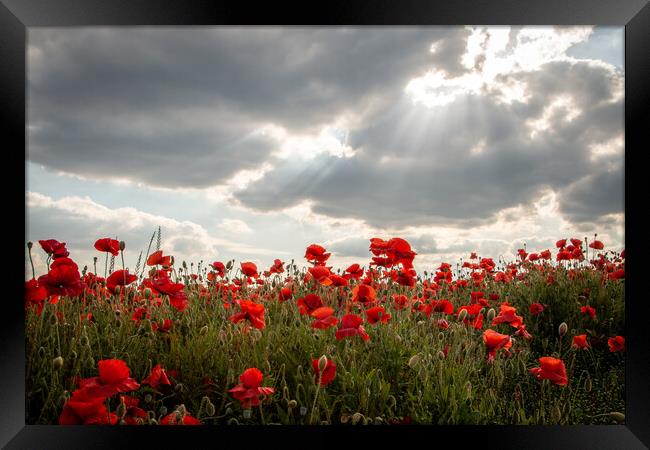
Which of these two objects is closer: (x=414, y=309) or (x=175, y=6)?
(x=175, y=6)

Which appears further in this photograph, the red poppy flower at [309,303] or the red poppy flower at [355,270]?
the red poppy flower at [355,270]

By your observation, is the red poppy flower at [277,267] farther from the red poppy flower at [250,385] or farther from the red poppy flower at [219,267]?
the red poppy flower at [250,385]

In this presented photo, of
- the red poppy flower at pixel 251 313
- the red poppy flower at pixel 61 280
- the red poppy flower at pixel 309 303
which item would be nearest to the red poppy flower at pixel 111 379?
the red poppy flower at pixel 251 313

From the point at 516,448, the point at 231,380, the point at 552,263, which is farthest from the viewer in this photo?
the point at 552,263

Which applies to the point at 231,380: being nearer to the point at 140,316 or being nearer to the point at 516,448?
the point at 140,316

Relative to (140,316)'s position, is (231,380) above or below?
below

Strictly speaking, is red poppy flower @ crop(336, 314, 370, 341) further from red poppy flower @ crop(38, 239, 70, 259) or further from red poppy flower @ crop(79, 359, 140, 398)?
red poppy flower @ crop(38, 239, 70, 259)

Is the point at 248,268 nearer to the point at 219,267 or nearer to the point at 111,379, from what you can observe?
the point at 219,267

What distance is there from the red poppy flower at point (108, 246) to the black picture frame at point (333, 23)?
1.65 ft

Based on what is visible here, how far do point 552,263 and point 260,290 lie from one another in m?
2.96

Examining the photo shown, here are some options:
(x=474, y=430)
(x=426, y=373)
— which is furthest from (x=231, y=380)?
(x=474, y=430)

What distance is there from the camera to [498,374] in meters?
2.78

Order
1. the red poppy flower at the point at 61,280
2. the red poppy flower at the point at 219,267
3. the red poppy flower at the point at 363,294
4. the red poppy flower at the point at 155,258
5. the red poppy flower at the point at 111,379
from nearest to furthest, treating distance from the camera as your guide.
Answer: the red poppy flower at the point at 111,379 → the red poppy flower at the point at 61,280 → the red poppy flower at the point at 363,294 → the red poppy flower at the point at 155,258 → the red poppy flower at the point at 219,267

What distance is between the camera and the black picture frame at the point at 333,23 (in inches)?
77.7
